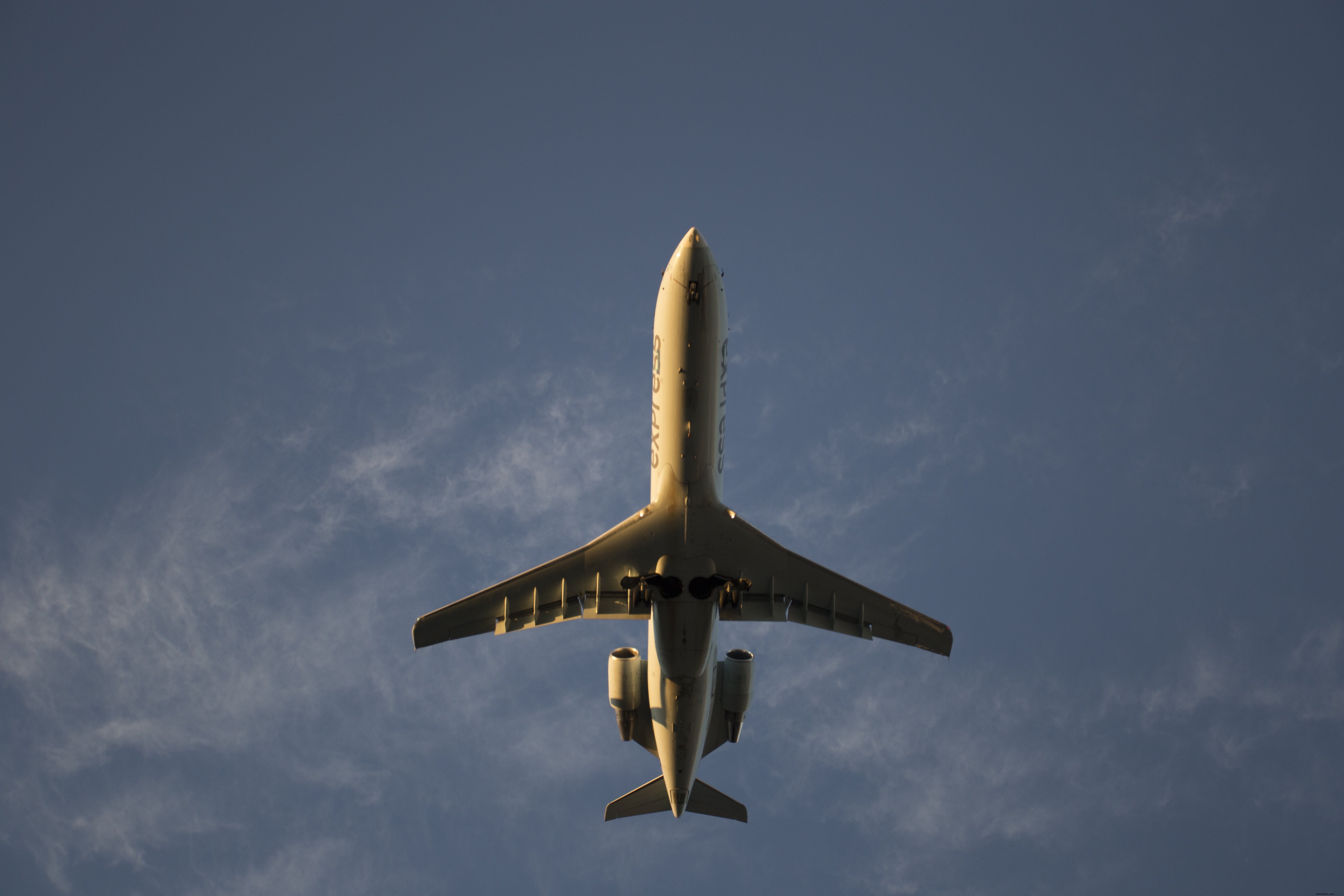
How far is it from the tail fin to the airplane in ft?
12.2

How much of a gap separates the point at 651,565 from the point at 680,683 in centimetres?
441

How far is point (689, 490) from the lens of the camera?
3694 centimetres

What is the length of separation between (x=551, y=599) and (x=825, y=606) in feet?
34.8

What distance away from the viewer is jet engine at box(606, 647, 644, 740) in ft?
133

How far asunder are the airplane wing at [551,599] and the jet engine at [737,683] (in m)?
4.50

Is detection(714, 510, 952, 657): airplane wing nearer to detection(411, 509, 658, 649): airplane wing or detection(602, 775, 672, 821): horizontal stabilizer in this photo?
detection(411, 509, 658, 649): airplane wing

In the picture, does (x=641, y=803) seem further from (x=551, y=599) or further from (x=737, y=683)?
(x=551, y=599)

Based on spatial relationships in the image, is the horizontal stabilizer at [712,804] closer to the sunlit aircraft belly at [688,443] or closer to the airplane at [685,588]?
the airplane at [685,588]

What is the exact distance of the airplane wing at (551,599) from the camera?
38719 millimetres

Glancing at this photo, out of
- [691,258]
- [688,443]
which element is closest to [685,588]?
[688,443]

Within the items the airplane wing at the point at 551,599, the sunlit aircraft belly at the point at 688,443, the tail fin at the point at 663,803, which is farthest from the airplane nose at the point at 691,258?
the tail fin at the point at 663,803

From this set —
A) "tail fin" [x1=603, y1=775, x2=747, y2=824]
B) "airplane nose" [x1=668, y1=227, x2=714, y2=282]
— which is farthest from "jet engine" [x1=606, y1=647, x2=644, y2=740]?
"airplane nose" [x1=668, y1=227, x2=714, y2=282]

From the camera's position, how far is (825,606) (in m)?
40.3

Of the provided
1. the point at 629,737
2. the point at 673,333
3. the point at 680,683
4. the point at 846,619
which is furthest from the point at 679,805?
the point at 673,333
